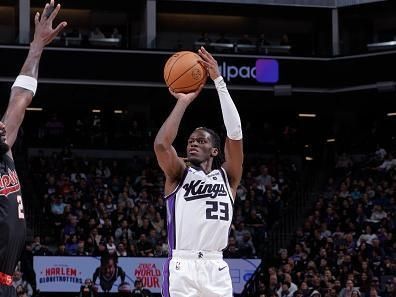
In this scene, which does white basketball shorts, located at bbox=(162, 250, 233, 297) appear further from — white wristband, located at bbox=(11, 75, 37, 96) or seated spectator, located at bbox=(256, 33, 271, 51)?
seated spectator, located at bbox=(256, 33, 271, 51)

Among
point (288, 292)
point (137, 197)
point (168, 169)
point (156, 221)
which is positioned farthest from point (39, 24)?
point (137, 197)

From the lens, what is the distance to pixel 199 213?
8.89 m

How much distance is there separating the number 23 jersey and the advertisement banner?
16.4 meters

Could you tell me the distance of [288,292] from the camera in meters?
22.0

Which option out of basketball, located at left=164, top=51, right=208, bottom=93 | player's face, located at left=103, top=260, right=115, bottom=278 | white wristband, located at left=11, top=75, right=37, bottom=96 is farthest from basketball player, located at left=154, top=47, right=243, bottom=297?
player's face, located at left=103, top=260, right=115, bottom=278

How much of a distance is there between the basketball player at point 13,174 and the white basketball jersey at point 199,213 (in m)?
2.58

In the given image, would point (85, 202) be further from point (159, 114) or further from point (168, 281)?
point (168, 281)

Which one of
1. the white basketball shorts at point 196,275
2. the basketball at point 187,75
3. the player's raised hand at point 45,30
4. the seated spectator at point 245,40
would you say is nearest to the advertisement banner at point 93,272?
the seated spectator at point 245,40

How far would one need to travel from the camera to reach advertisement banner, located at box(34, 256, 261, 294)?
22.8 meters

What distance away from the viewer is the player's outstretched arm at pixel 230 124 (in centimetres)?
920

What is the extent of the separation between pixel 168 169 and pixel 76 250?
1494cm

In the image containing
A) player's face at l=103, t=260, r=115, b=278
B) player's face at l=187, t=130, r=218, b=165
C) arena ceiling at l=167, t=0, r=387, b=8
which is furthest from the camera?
A: arena ceiling at l=167, t=0, r=387, b=8

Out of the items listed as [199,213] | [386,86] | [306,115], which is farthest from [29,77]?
[306,115]

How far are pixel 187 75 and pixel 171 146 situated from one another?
0.84 meters
